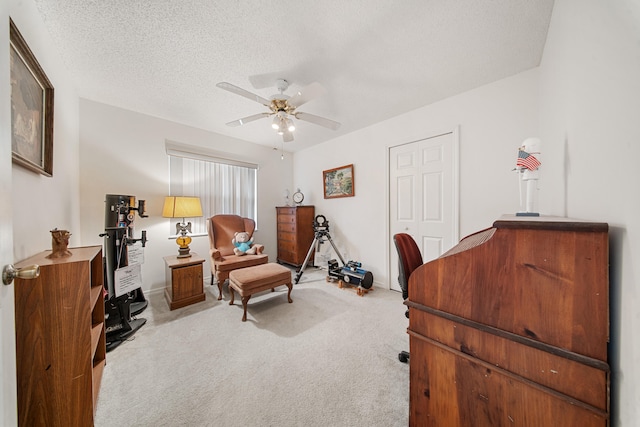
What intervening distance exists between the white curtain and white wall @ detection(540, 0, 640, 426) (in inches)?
157

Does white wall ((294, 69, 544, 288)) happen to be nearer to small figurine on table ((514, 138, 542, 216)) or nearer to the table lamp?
small figurine on table ((514, 138, 542, 216))

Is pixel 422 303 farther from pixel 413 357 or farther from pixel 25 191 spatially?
pixel 25 191

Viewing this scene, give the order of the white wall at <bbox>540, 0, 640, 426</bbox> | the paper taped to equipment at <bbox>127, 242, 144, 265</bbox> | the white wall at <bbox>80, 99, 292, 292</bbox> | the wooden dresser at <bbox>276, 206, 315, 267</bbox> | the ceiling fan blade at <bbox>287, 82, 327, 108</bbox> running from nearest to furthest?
1. the white wall at <bbox>540, 0, 640, 426</bbox>
2. the ceiling fan blade at <bbox>287, 82, 327, 108</bbox>
3. the paper taped to equipment at <bbox>127, 242, 144, 265</bbox>
4. the white wall at <bbox>80, 99, 292, 292</bbox>
5. the wooden dresser at <bbox>276, 206, 315, 267</bbox>

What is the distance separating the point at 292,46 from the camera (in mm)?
1682

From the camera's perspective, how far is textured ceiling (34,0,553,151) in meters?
1.39

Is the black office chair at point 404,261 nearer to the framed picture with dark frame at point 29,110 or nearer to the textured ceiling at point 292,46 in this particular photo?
the textured ceiling at point 292,46

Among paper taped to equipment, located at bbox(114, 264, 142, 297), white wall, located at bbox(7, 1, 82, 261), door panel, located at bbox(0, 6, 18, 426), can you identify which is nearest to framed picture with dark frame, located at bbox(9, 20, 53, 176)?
white wall, located at bbox(7, 1, 82, 261)

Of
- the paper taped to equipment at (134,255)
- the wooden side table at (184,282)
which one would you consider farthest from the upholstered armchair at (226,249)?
the paper taped to equipment at (134,255)

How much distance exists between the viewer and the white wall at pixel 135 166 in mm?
2508

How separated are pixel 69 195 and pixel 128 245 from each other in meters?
0.78

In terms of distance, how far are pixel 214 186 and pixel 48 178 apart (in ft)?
6.83

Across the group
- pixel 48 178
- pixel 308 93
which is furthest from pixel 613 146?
pixel 48 178

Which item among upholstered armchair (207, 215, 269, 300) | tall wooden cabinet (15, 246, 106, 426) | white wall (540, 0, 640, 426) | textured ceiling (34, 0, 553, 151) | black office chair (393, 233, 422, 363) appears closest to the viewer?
white wall (540, 0, 640, 426)

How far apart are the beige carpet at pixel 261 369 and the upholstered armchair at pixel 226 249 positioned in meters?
0.54
